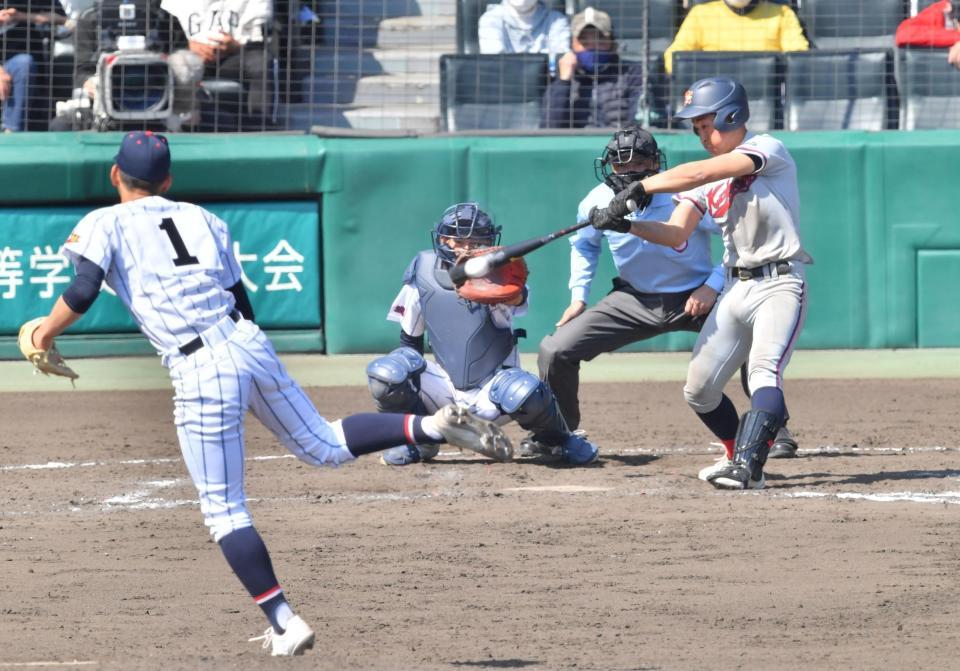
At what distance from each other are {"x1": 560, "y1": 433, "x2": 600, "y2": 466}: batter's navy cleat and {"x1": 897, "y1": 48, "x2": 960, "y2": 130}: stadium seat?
189 inches

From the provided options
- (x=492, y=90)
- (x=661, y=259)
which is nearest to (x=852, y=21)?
(x=492, y=90)

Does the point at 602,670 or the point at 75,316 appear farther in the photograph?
the point at 75,316

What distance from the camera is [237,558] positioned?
3934 millimetres

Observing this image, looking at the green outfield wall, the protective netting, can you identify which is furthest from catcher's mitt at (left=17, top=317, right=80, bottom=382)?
the protective netting

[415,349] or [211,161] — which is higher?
[211,161]

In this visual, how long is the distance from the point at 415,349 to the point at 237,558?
3.16 m

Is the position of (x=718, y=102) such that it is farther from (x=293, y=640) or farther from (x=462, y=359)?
(x=293, y=640)

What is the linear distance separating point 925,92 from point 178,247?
7.71m

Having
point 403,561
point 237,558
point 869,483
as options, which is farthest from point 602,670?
point 869,483

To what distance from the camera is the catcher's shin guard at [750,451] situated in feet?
19.9

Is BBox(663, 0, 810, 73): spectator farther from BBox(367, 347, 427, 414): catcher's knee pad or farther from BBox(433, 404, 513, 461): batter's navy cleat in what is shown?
BBox(433, 404, 513, 461): batter's navy cleat

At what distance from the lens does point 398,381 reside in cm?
662

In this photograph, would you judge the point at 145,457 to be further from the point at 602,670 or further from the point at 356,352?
the point at 602,670

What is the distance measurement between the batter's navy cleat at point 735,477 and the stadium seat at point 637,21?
5.53 meters
